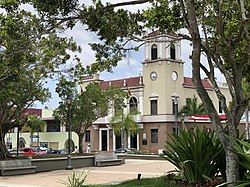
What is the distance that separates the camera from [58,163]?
26.2 m

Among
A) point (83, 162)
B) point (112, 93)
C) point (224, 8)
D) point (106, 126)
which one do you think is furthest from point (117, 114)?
point (224, 8)

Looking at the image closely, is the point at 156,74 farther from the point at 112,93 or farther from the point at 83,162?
the point at 83,162

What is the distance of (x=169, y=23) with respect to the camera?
12812 millimetres

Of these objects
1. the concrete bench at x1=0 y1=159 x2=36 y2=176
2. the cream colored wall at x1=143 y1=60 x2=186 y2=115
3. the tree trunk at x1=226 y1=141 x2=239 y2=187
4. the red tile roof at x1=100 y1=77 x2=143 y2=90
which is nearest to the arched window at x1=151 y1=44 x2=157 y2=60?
the cream colored wall at x1=143 y1=60 x2=186 y2=115

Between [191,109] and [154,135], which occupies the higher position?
[191,109]

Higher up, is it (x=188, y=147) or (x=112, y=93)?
(x=112, y=93)

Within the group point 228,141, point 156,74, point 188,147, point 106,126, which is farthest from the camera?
point 106,126

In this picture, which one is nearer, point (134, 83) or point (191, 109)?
point (191, 109)

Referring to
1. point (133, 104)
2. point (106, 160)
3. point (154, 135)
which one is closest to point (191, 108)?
point (154, 135)

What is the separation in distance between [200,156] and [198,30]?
3.45 m

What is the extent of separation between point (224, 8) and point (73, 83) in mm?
14513

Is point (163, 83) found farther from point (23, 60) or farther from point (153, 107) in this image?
point (23, 60)

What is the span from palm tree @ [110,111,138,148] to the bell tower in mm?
2602

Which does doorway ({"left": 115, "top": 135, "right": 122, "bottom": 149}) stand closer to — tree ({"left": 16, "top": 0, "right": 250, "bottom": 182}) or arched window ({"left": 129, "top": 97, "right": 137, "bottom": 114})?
arched window ({"left": 129, "top": 97, "right": 137, "bottom": 114})
